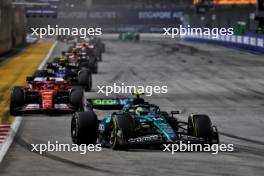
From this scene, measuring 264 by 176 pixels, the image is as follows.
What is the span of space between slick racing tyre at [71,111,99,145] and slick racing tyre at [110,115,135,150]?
463mm

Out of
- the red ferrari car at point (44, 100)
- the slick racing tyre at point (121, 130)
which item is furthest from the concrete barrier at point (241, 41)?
the slick racing tyre at point (121, 130)

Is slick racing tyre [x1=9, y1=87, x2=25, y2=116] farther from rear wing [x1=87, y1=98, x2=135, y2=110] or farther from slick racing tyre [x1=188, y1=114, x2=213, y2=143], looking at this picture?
slick racing tyre [x1=188, y1=114, x2=213, y2=143]

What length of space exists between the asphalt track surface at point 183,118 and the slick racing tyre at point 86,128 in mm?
397

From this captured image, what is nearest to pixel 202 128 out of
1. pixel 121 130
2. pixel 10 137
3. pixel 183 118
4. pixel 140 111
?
pixel 140 111

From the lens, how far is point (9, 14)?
72.4m

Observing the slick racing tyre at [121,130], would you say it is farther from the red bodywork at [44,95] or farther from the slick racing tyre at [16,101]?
the slick racing tyre at [16,101]

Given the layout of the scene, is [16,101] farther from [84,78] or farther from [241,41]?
[241,41]

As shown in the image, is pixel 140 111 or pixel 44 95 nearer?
pixel 140 111

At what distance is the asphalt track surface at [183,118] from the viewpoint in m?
14.1

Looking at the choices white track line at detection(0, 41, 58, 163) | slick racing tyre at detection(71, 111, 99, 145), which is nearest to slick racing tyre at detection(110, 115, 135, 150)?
slick racing tyre at detection(71, 111, 99, 145)

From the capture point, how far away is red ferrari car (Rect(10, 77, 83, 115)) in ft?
73.8

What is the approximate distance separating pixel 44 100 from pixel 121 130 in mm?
7436

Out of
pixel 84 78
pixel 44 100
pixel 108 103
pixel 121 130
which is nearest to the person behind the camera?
pixel 121 130

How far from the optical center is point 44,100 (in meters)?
22.8
